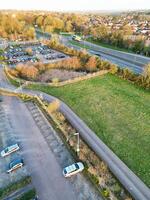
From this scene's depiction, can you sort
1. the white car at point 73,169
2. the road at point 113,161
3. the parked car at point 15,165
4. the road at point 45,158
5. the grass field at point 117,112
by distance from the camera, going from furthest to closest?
the grass field at point 117,112 < the parked car at point 15,165 < the white car at point 73,169 < the road at point 113,161 < the road at point 45,158

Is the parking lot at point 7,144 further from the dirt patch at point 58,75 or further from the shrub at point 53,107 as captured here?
the dirt patch at point 58,75

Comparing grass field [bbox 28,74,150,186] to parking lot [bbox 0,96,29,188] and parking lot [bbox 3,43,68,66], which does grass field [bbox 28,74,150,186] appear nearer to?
parking lot [bbox 0,96,29,188]

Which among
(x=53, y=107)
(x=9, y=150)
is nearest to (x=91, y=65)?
(x=53, y=107)

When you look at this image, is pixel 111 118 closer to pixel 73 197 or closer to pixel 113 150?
pixel 113 150

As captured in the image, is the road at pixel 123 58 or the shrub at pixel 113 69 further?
the road at pixel 123 58

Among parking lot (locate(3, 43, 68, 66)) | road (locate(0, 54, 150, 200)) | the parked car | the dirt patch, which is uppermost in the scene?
parking lot (locate(3, 43, 68, 66))

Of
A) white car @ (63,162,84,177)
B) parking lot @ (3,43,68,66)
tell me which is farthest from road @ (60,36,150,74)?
white car @ (63,162,84,177)

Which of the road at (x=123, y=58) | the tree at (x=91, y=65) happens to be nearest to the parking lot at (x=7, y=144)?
the tree at (x=91, y=65)
